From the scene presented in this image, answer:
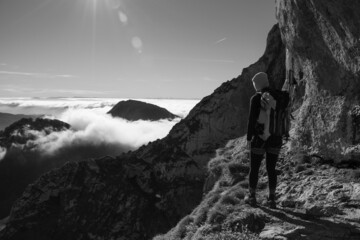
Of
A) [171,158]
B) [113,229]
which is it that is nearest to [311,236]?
[171,158]

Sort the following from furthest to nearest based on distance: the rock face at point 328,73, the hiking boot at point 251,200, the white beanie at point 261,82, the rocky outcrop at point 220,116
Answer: the rocky outcrop at point 220,116 → the rock face at point 328,73 → the hiking boot at point 251,200 → the white beanie at point 261,82

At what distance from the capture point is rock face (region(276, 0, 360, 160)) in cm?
1084

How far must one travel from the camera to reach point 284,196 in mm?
10922

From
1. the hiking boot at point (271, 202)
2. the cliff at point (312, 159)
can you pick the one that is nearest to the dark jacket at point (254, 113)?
the hiking boot at point (271, 202)

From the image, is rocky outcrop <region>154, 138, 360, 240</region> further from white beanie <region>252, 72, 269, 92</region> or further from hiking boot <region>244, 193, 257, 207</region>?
white beanie <region>252, 72, 269, 92</region>

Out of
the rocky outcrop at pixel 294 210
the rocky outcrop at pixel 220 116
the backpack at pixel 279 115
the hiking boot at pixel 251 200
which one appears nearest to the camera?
the rocky outcrop at pixel 294 210

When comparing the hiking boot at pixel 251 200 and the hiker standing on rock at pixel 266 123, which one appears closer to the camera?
the hiker standing on rock at pixel 266 123

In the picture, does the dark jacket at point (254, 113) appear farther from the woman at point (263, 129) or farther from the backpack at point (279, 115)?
the backpack at point (279, 115)

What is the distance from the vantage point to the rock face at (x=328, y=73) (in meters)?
10.8

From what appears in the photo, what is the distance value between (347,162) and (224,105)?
434ft

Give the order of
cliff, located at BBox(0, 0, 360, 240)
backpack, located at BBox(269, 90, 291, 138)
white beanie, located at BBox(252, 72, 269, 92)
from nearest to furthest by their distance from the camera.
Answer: cliff, located at BBox(0, 0, 360, 240) < backpack, located at BBox(269, 90, 291, 138) < white beanie, located at BBox(252, 72, 269, 92)

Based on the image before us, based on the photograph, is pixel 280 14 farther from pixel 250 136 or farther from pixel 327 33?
pixel 250 136

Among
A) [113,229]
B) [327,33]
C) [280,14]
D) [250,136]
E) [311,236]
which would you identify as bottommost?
[113,229]

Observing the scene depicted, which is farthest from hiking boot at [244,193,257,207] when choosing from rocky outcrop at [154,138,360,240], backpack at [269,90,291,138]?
backpack at [269,90,291,138]
